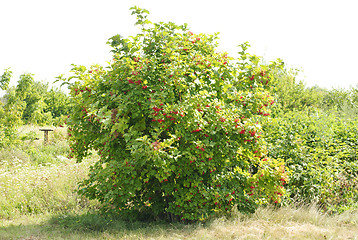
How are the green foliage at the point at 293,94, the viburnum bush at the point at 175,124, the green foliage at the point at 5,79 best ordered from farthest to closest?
the green foliage at the point at 293,94
the green foliage at the point at 5,79
the viburnum bush at the point at 175,124

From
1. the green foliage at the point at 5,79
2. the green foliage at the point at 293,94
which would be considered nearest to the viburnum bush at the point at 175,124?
the green foliage at the point at 5,79

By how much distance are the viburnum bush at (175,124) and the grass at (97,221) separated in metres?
0.30

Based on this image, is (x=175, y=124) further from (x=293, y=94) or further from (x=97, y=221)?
(x=293, y=94)

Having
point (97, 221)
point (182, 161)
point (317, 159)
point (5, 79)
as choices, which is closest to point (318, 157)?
point (317, 159)

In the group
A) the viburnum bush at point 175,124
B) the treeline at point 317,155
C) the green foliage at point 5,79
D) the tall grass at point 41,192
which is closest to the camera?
the viburnum bush at point 175,124

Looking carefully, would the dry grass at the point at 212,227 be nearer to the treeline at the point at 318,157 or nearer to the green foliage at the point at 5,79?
the treeline at the point at 318,157

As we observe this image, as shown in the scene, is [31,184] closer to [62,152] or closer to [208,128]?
[208,128]

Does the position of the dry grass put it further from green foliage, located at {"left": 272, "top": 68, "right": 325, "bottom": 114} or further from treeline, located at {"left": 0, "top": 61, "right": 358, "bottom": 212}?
green foliage, located at {"left": 272, "top": 68, "right": 325, "bottom": 114}

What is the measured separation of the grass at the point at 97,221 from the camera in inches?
198

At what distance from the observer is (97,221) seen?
5613 millimetres

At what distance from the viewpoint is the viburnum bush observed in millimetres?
4805

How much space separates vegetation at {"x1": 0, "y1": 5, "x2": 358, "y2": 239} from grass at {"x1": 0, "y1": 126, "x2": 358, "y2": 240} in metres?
0.03

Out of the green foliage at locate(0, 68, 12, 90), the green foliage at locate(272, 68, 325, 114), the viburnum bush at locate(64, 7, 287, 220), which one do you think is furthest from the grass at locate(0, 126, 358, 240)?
the green foliage at locate(272, 68, 325, 114)

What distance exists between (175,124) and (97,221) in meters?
2.28
